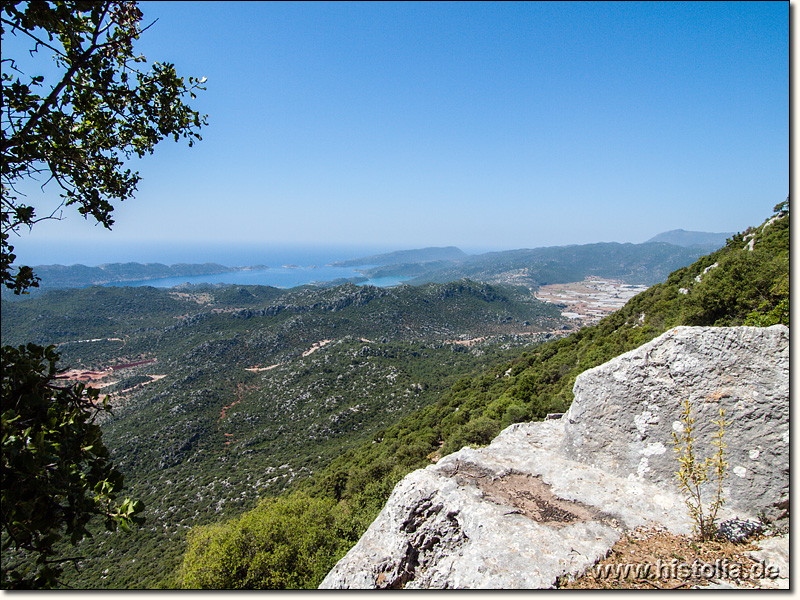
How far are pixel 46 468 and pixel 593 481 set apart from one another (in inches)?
316

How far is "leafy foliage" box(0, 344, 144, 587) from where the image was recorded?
101 inches

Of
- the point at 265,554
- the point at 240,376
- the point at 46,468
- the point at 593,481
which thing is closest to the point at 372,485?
the point at 265,554

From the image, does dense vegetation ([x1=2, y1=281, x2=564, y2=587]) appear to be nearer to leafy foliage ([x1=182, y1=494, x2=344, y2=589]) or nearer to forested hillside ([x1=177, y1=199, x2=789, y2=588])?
leafy foliage ([x1=182, y1=494, x2=344, y2=589])

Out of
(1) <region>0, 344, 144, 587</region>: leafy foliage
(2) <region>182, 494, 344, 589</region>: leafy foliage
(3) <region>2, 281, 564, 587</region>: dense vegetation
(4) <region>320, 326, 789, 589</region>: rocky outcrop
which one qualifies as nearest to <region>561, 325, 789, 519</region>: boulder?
(4) <region>320, 326, 789, 589</region>: rocky outcrop

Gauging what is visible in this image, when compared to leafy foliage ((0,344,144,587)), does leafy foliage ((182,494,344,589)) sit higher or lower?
lower

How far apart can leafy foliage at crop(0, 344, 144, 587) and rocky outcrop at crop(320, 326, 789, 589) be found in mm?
4945

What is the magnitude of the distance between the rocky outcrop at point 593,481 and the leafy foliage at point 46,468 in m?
4.95

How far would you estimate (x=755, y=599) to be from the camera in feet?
13.1

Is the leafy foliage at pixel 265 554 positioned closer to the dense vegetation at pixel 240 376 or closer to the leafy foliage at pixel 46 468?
the dense vegetation at pixel 240 376

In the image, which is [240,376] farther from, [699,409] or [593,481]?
[699,409]

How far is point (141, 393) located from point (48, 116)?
80.4 meters

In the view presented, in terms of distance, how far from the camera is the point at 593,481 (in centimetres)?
668

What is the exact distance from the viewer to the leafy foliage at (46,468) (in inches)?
101

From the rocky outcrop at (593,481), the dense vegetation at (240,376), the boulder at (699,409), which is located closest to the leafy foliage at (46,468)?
the dense vegetation at (240,376)
